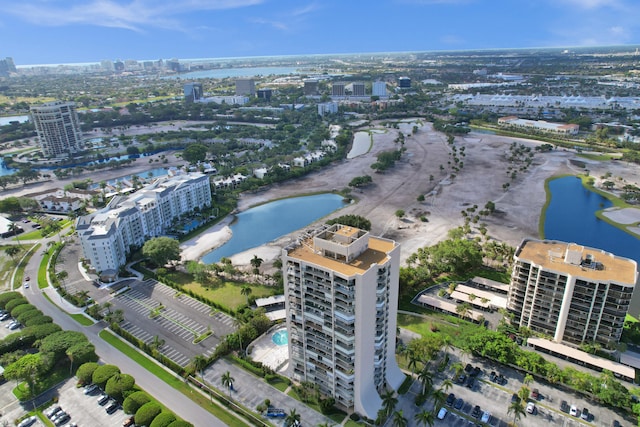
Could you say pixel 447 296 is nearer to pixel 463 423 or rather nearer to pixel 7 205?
pixel 463 423

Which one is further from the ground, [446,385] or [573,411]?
[446,385]

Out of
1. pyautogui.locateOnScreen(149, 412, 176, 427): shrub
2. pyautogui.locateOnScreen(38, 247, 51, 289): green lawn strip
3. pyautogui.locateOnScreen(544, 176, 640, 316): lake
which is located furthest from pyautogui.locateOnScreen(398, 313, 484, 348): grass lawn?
pyautogui.locateOnScreen(38, 247, 51, 289): green lawn strip

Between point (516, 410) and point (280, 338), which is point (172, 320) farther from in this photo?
point (516, 410)

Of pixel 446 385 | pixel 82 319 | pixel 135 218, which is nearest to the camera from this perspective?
pixel 446 385

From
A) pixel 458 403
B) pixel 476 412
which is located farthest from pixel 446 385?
pixel 476 412

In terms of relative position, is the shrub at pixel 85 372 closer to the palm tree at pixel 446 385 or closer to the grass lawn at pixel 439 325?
the grass lawn at pixel 439 325

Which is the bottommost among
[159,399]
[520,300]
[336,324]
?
[159,399]

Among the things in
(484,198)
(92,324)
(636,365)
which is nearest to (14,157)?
(92,324)
